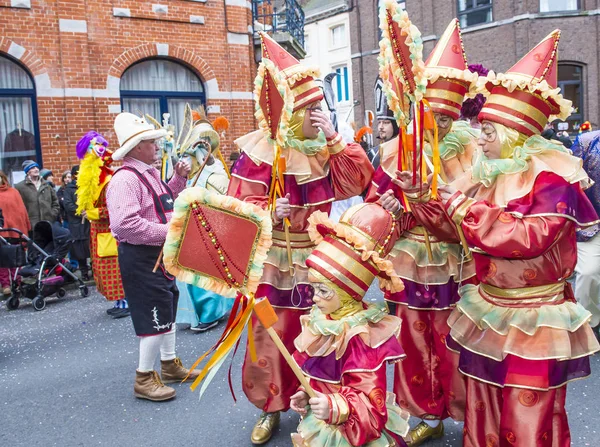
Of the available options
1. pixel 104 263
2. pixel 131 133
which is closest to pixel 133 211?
pixel 131 133

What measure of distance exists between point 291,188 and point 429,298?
101 centimetres

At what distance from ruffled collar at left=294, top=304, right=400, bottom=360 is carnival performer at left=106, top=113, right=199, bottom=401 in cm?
179

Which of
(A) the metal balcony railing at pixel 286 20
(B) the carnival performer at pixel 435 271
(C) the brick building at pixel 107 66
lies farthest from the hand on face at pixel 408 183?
(A) the metal balcony railing at pixel 286 20

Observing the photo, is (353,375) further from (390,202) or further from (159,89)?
(159,89)

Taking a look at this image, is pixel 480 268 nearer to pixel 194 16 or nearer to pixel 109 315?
pixel 109 315

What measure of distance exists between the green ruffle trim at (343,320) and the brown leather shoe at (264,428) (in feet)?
3.97

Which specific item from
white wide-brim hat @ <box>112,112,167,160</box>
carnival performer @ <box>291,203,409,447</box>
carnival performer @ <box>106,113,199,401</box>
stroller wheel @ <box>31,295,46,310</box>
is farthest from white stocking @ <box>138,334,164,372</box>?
stroller wheel @ <box>31,295,46,310</box>

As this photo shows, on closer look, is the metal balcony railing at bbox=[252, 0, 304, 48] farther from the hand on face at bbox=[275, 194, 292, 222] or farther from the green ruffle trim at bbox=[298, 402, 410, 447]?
the green ruffle trim at bbox=[298, 402, 410, 447]

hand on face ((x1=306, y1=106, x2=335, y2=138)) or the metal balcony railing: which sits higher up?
the metal balcony railing

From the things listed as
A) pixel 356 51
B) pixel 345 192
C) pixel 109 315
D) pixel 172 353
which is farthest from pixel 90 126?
pixel 356 51

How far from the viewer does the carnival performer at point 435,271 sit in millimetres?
3100

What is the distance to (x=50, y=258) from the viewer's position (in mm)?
7730

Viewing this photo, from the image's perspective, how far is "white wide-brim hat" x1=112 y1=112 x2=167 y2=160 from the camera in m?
4.08

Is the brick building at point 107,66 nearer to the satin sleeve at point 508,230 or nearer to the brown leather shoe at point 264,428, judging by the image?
the brown leather shoe at point 264,428
